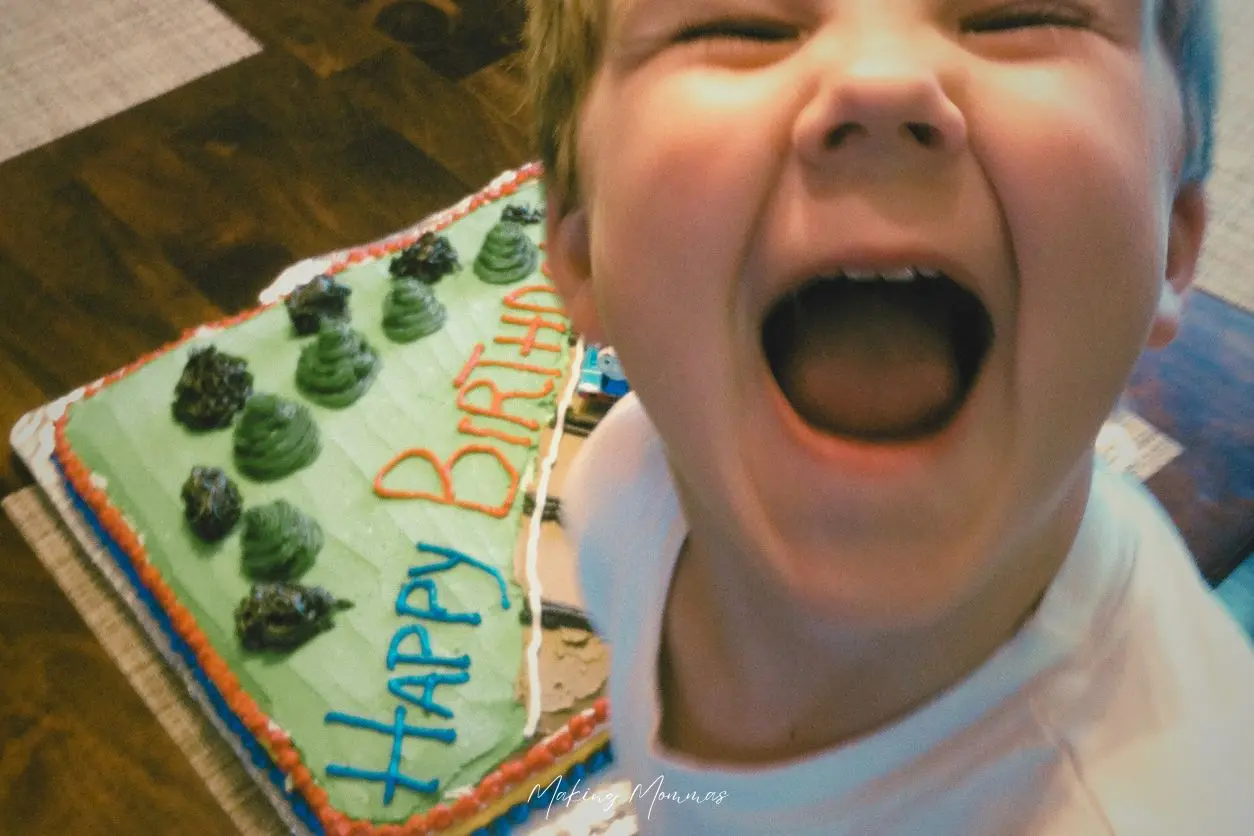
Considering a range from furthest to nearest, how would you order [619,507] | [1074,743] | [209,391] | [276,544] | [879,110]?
[209,391], [276,544], [619,507], [1074,743], [879,110]

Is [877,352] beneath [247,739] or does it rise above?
above

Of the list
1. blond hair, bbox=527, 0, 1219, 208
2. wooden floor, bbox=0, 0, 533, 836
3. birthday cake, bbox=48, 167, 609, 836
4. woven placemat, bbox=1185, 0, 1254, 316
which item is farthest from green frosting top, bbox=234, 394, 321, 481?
woven placemat, bbox=1185, 0, 1254, 316

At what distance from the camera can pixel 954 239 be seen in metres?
0.36

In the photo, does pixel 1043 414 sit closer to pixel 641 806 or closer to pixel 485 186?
pixel 641 806

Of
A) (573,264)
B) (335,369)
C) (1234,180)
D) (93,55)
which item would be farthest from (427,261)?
(1234,180)

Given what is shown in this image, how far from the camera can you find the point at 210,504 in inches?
43.6

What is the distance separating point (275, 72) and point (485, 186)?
20.3 inches

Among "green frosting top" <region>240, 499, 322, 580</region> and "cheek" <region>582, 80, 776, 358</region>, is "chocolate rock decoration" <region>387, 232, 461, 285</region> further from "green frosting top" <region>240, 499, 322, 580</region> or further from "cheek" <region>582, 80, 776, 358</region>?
"cheek" <region>582, 80, 776, 358</region>

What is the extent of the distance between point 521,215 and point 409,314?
0.78 feet

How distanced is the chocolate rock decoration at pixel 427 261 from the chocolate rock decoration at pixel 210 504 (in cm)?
38

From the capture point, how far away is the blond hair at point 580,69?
1.49 ft

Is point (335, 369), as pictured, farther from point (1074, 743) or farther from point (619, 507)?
point (1074, 743)

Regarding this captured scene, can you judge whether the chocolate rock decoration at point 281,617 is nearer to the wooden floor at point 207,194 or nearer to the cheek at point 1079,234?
the wooden floor at point 207,194

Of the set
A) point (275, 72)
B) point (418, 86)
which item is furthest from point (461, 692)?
point (275, 72)
